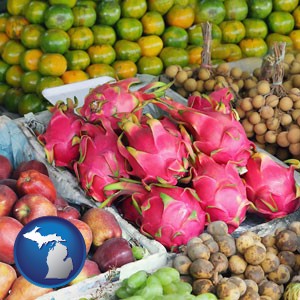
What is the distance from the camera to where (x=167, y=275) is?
1.55 m

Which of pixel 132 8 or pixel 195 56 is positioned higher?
pixel 132 8

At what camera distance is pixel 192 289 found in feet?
5.26

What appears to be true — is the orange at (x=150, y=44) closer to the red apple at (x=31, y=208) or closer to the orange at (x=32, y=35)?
the orange at (x=32, y=35)

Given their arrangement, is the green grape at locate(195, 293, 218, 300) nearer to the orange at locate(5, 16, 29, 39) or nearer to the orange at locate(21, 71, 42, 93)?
the orange at locate(21, 71, 42, 93)

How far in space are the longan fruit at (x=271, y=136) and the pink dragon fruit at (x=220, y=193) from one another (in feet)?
1.90

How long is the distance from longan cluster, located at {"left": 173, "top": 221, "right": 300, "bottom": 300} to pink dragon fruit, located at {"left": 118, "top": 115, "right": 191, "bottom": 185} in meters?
0.24

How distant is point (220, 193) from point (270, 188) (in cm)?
22

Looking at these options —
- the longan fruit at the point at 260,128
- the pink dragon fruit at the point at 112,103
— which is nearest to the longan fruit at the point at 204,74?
the longan fruit at the point at 260,128

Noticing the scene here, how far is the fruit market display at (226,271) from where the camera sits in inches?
60.2

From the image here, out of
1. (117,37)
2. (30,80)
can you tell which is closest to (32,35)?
(30,80)

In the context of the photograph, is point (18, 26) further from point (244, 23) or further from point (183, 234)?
point (183, 234)

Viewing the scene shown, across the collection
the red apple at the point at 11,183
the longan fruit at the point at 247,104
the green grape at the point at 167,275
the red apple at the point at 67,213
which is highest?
the green grape at the point at 167,275

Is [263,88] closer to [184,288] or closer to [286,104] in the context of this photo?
[286,104]

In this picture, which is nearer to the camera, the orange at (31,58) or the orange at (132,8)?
the orange at (31,58)
